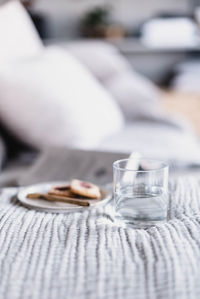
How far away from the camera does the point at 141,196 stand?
0.72 m

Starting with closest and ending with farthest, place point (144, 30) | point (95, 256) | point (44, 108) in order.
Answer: point (95, 256) → point (44, 108) → point (144, 30)

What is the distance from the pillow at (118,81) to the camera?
176 centimetres

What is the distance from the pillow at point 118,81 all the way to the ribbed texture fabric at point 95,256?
1043 mm

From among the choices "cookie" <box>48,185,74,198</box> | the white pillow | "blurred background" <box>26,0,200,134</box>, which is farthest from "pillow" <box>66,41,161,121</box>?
"blurred background" <box>26,0,200,134</box>

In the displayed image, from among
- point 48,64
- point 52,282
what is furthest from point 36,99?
point 52,282

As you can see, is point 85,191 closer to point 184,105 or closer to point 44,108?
point 44,108

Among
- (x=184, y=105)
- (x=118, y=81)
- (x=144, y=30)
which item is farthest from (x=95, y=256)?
(x=144, y=30)

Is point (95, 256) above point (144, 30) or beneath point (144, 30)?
beneath

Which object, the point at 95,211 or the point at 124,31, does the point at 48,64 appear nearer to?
the point at 95,211

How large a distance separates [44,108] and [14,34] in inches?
10.6

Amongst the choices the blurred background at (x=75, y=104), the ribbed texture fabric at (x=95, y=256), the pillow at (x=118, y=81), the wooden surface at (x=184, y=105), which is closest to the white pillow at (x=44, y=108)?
the blurred background at (x=75, y=104)

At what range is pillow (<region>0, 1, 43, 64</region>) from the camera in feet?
4.27

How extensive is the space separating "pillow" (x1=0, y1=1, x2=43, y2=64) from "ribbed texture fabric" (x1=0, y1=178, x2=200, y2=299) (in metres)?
0.68

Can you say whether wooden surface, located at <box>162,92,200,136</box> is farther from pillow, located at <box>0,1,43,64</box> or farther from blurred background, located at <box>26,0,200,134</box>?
pillow, located at <box>0,1,43,64</box>
